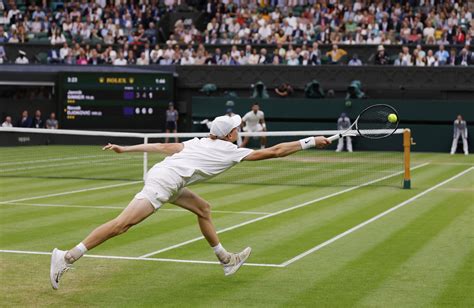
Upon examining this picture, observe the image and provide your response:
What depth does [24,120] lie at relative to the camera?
138 ft

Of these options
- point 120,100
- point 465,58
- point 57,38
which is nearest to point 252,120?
point 120,100

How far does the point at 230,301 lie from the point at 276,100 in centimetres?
3180

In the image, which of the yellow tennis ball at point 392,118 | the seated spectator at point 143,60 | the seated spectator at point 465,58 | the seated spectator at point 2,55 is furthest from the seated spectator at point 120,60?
the yellow tennis ball at point 392,118

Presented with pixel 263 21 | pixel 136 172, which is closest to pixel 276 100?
pixel 263 21

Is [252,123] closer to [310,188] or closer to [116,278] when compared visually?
[310,188]

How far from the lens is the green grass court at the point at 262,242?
10.1 metres

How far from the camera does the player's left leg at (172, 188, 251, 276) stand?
1082cm

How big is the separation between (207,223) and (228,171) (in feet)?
56.2

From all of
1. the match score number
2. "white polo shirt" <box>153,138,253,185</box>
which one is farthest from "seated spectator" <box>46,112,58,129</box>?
"white polo shirt" <box>153,138,253,185</box>

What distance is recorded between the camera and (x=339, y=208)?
61.5 ft

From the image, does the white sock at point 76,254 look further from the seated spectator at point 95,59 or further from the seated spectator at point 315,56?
the seated spectator at point 95,59

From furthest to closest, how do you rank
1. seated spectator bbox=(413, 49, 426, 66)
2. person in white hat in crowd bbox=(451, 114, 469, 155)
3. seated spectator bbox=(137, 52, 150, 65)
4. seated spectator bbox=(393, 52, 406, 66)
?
seated spectator bbox=(137, 52, 150, 65) → seated spectator bbox=(393, 52, 406, 66) → seated spectator bbox=(413, 49, 426, 66) → person in white hat in crowd bbox=(451, 114, 469, 155)

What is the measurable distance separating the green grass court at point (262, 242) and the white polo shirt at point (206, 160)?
127 centimetres

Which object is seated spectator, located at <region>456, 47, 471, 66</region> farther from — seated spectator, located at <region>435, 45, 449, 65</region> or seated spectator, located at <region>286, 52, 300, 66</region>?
seated spectator, located at <region>286, 52, 300, 66</region>
